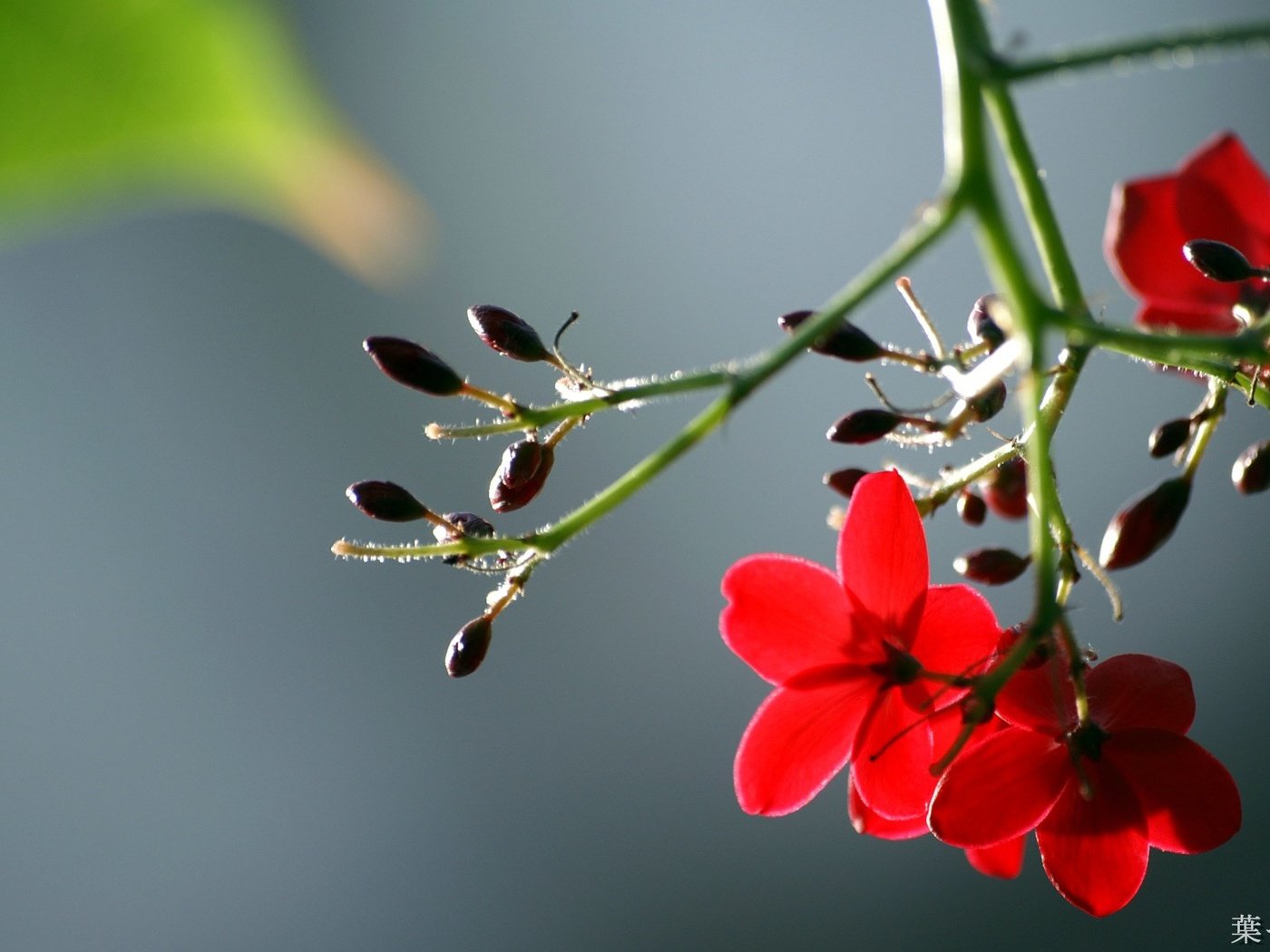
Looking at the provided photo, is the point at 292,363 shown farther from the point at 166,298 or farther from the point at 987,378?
the point at 987,378

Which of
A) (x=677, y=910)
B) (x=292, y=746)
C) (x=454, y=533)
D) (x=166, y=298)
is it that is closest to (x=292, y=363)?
(x=166, y=298)

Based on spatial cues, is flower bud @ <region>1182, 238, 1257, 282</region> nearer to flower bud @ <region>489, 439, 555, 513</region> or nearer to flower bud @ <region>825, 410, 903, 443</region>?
flower bud @ <region>825, 410, 903, 443</region>

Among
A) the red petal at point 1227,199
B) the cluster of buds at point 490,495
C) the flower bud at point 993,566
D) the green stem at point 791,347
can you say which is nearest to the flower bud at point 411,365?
the cluster of buds at point 490,495

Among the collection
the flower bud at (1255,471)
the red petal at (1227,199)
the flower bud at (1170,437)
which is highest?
the red petal at (1227,199)

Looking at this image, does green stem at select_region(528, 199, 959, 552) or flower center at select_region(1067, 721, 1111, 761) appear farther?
flower center at select_region(1067, 721, 1111, 761)

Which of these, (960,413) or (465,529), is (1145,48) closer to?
(960,413)

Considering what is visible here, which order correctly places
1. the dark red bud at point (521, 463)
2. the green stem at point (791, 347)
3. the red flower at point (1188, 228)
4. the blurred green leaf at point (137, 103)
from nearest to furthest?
the blurred green leaf at point (137, 103), the green stem at point (791, 347), the dark red bud at point (521, 463), the red flower at point (1188, 228)

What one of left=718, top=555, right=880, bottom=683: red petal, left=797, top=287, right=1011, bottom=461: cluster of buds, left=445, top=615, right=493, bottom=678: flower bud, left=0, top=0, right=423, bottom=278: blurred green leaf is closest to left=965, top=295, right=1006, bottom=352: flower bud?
left=797, top=287, right=1011, bottom=461: cluster of buds

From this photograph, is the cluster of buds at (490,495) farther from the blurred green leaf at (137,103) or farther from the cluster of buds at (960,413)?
the blurred green leaf at (137,103)
